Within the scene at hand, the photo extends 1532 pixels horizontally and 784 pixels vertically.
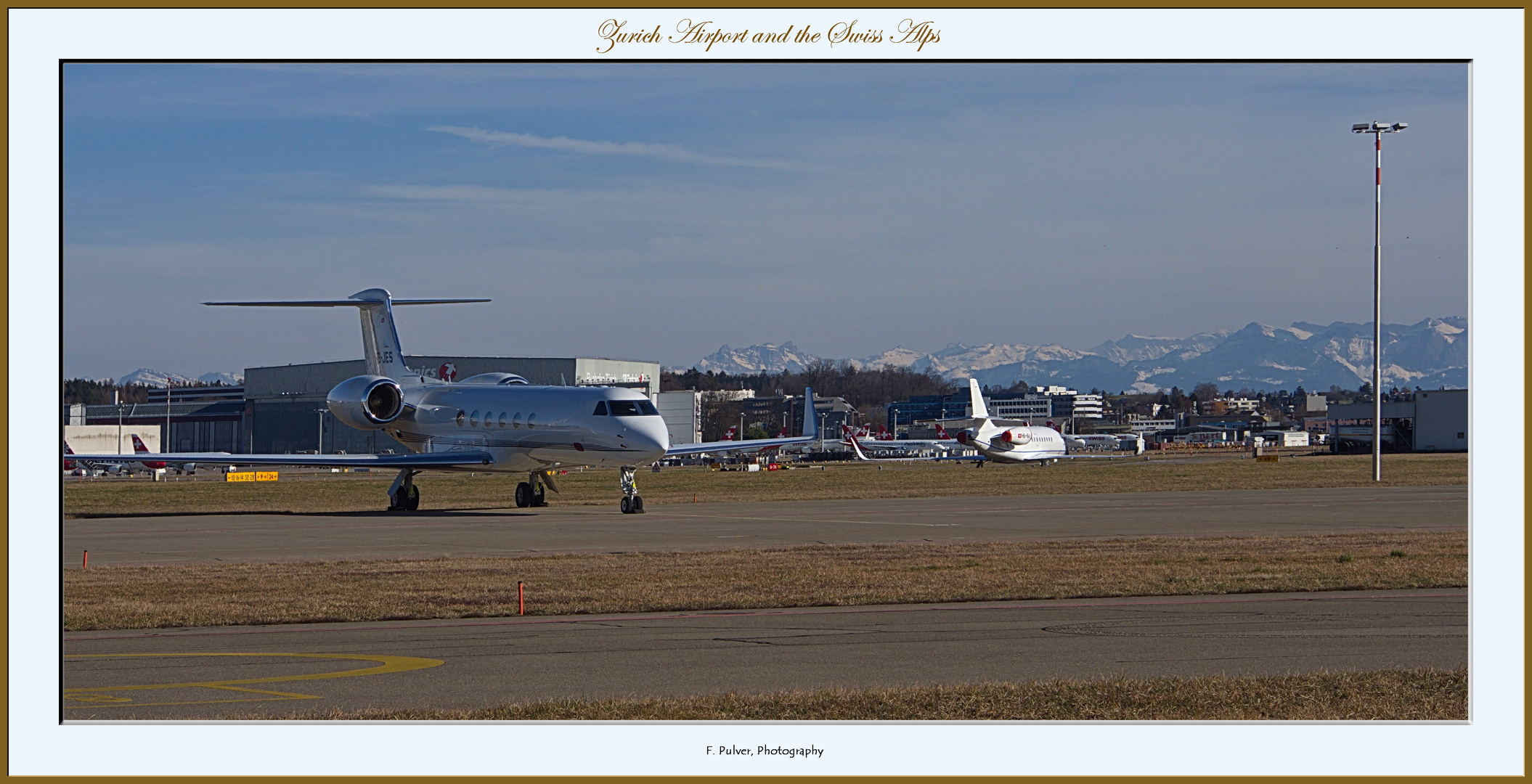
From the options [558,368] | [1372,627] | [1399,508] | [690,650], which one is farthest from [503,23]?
[558,368]

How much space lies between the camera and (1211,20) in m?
7.28

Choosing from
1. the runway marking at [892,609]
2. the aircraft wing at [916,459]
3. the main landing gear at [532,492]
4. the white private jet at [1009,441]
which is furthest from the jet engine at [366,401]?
the aircraft wing at [916,459]

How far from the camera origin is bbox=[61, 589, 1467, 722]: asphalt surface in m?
10.8

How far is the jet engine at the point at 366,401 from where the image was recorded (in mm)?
44469

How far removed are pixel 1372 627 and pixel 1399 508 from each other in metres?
26.1

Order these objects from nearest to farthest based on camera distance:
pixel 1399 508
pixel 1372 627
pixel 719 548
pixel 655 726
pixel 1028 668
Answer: pixel 655 726, pixel 1028 668, pixel 1372 627, pixel 719 548, pixel 1399 508

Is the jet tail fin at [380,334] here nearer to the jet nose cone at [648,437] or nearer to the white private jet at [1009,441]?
the jet nose cone at [648,437]

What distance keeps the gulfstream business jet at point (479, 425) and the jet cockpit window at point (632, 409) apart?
30 millimetres

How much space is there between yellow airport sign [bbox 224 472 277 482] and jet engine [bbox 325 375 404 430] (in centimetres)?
4344

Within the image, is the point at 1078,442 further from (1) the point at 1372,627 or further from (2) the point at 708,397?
(1) the point at 1372,627

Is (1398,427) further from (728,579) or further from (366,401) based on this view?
(728,579)

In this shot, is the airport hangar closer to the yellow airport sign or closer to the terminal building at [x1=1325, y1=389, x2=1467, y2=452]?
the yellow airport sign

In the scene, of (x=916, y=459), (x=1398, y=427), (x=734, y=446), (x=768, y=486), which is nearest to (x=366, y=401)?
(x=734, y=446)

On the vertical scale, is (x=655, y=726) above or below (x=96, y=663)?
above
